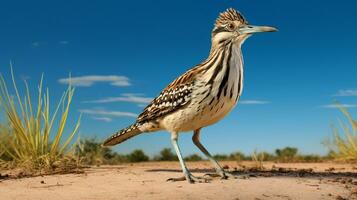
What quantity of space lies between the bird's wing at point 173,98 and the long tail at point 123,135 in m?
0.42

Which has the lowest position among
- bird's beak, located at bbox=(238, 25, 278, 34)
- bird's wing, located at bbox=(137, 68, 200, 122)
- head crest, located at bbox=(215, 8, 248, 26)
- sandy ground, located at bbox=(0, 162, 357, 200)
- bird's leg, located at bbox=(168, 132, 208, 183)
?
sandy ground, located at bbox=(0, 162, 357, 200)

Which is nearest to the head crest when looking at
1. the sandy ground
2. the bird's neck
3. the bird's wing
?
the bird's neck

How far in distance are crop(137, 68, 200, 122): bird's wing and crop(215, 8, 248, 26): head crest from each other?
2.88 feet

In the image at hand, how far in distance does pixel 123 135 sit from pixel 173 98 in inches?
70.2

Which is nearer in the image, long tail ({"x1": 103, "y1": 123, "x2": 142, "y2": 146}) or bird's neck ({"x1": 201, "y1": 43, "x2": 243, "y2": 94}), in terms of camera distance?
bird's neck ({"x1": 201, "y1": 43, "x2": 243, "y2": 94})

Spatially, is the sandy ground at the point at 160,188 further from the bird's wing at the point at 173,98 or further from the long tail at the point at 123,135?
the bird's wing at the point at 173,98

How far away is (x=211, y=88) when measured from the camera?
A: 23.8 ft

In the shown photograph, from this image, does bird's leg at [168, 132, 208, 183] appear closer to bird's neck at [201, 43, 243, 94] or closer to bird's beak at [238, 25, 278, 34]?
bird's neck at [201, 43, 243, 94]

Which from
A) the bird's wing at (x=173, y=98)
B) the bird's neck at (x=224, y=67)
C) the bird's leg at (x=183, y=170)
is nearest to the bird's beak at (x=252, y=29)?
the bird's neck at (x=224, y=67)

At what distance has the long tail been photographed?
8.78 metres

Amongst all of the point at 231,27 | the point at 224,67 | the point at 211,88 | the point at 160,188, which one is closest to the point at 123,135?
the point at 160,188

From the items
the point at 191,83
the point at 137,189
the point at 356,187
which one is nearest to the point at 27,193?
the point at 137,189

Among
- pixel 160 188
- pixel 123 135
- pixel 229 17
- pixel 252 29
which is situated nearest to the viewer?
pixel 160 188

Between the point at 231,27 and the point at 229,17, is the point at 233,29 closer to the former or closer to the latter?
the point at 231,27
